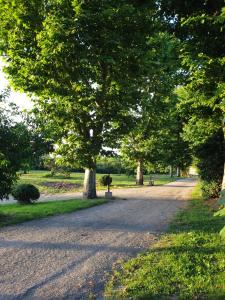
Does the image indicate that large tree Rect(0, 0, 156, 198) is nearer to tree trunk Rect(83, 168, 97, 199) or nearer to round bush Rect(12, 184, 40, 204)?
tree trunk Rect(83, 168, 97, 199)

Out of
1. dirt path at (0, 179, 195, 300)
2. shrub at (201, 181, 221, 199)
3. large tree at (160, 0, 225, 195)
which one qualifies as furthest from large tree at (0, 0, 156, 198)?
dirt path at (0, 179, 195, 300)

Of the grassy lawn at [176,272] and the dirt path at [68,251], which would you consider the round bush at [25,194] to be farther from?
the grassy lawn at [176,272]

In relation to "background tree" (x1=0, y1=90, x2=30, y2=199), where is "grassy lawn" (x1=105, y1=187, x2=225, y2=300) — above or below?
below

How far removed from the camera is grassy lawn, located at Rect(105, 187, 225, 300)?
6.02 metres

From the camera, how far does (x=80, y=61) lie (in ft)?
58.1

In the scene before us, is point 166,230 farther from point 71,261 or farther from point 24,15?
point 24,15

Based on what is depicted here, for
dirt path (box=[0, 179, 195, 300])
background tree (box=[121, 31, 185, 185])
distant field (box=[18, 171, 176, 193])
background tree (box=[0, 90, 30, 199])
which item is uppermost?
background tree (box=[121, 31, 185, 185])

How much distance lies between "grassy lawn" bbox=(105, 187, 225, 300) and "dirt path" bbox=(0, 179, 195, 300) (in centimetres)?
41

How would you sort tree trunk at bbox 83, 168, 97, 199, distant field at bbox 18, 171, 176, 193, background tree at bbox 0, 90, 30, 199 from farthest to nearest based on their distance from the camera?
distant field at bbox 18, 171, 176, 193
tree trunk at bbox 83, 168, 97, 199
background tree at bbox 0, 90, 30, 199

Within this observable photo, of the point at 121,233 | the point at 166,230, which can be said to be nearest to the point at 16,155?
the point at 121,233

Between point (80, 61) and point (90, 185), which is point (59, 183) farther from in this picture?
point (80, 61)

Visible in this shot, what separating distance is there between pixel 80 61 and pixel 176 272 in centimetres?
1278

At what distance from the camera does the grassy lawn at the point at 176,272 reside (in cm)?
602

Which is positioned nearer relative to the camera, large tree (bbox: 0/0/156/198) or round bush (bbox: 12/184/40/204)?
large tree (bbox: 0/0/156/198)
